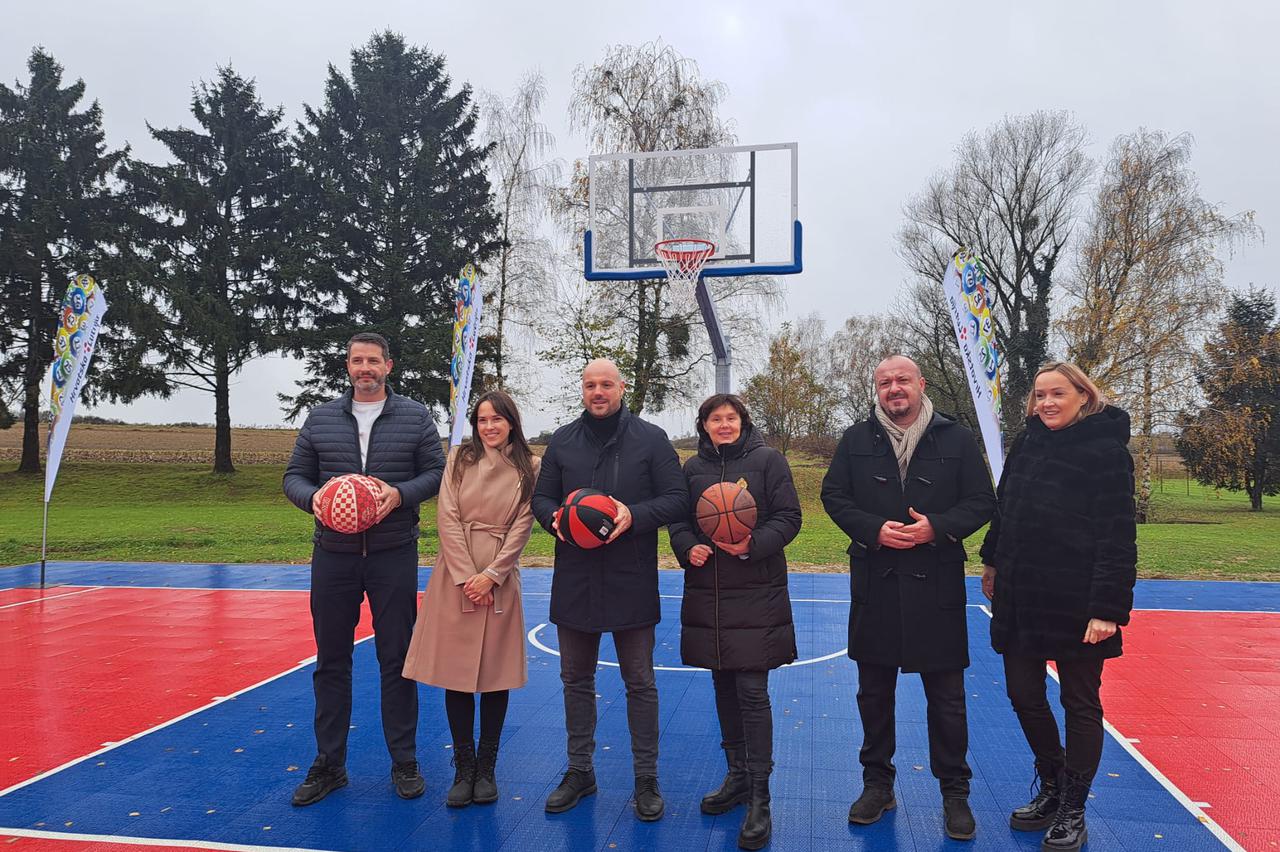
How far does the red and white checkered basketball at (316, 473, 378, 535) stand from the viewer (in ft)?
12.5

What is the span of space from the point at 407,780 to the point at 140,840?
1.05 meters

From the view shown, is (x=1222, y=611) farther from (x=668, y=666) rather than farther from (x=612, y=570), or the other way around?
(x=612, y=570)

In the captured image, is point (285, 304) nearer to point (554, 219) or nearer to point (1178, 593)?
point (554, 219)

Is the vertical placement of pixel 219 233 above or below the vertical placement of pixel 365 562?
above

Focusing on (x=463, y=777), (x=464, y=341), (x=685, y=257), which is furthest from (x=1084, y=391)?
(x=464, y=341)

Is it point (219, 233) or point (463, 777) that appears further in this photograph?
point (219, 233)

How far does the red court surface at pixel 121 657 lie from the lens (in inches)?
194

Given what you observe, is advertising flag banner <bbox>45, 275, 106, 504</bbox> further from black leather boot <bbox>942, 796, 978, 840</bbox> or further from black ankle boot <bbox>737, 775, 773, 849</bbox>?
black leather boot <bbox>942, 796, 978, 840</bbox>

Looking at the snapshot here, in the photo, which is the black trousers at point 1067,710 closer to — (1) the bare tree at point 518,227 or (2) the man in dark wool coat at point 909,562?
(2) the man in dark wool coat at point 909,562

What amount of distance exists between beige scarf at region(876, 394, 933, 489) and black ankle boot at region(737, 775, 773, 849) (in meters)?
1.37

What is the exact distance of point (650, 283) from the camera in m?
20.3

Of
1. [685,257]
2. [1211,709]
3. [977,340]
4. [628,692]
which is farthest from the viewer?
[685,257]

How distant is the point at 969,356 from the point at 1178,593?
3647mm

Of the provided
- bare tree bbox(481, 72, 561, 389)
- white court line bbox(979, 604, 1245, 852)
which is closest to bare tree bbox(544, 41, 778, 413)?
bare tree bbox(481, 72, 561, 389)
